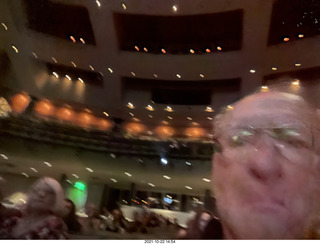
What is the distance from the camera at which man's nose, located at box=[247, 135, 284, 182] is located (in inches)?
25.8

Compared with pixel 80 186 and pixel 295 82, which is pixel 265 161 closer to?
pixel 295 82

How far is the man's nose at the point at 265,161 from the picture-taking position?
656 millimetres

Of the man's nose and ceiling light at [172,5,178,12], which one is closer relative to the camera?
the man's nose

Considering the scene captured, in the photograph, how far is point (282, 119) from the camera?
69cm

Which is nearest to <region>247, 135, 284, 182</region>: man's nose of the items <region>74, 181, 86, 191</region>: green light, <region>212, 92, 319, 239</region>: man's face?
<region>212, 92, 319, 239</region>: man's face

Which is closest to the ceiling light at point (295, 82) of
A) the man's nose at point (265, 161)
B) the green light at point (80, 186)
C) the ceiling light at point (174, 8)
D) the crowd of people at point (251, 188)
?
the crowd of people at point (251, 188)

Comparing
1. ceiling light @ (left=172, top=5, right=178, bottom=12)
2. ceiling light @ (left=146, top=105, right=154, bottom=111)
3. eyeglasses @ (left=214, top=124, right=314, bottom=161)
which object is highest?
ceiling light @ (left=172, top=5, right=178, bottom=12)

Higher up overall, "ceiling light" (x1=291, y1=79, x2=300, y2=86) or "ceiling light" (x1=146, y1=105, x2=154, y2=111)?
"ceiling light" (x1=291, y1=79, x2=300, y2=86)

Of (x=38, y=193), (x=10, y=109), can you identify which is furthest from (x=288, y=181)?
(x=10, y=109)

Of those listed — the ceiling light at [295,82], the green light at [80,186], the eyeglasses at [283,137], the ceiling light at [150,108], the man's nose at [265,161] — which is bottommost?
the green light at [80,186]

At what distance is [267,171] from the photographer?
655 millimetres

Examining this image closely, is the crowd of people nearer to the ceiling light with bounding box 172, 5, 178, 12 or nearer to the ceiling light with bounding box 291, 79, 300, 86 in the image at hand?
the ceiling light with bounding box 291, 79, 300, 86

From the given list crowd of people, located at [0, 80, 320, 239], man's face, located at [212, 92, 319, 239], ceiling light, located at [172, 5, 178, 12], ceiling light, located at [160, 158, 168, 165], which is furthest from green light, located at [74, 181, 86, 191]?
ceiling light, located at [172, 5, 178, 12]

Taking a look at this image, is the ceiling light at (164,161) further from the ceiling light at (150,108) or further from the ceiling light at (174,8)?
the ceiling light at (174,8)
